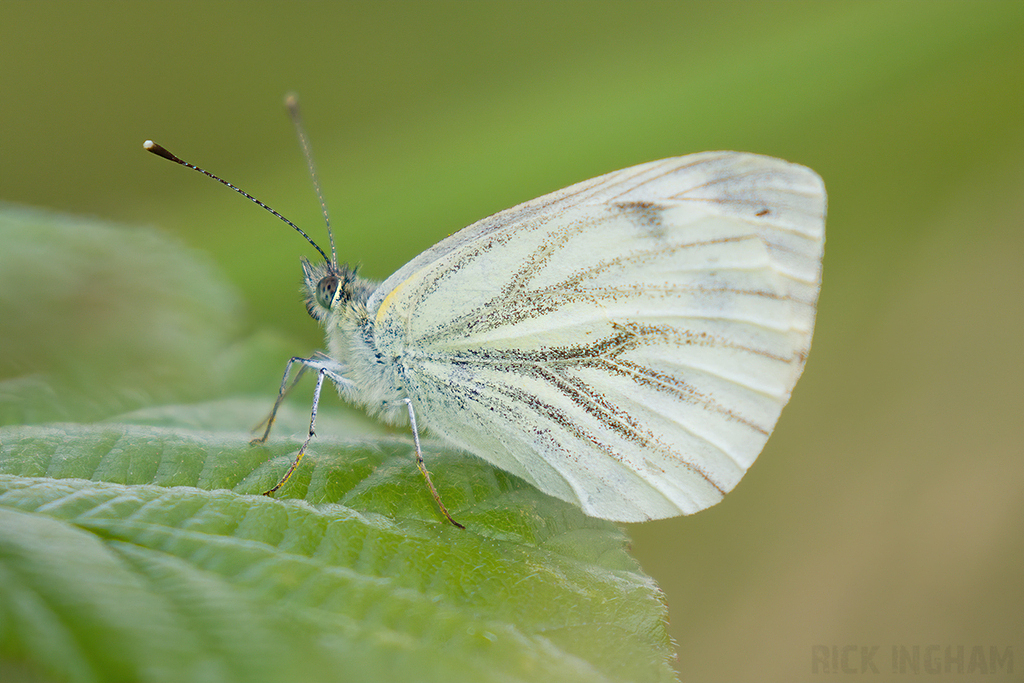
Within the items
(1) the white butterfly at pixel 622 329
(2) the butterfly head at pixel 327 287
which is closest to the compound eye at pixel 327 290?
(2) the butterfly head at pixel 327 287

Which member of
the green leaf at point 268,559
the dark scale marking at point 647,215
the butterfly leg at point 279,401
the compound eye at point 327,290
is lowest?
the green leaf at point 268,559

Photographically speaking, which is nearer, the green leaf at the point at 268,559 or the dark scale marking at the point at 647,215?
the green leaf at the point at 268,559

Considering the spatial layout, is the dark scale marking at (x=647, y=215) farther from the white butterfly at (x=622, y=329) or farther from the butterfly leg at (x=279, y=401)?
the butterfly leg at (x=279, y=401)

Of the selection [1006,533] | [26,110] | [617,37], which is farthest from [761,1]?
[26,110]

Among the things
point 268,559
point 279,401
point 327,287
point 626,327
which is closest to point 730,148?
point 626,327

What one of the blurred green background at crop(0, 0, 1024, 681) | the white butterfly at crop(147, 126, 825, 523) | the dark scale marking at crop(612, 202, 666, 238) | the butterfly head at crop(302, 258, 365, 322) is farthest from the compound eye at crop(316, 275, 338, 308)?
the dark scale marking at crop(612, 202, 666, 238)

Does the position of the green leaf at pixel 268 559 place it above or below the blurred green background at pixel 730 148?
below

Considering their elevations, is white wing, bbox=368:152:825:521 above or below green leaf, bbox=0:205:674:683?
above

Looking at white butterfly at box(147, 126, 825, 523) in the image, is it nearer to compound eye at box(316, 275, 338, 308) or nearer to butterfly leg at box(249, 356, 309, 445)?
butterfly leg at box(249, 356, 309, 445)

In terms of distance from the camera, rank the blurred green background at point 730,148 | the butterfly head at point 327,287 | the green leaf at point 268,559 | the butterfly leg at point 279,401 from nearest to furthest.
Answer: the green leaf at point 268,559, the butterfly leg at point 279,401, the butterfly head at point 327,287, the blurred green background at point 730,148
